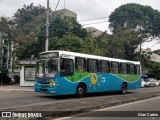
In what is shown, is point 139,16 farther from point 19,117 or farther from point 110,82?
point 19,117

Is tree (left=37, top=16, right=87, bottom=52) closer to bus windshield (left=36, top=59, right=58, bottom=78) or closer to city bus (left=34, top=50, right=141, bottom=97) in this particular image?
city bus (left=34, top=50, right=141, bottom=97)

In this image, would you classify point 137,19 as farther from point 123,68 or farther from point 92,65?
point 92,65

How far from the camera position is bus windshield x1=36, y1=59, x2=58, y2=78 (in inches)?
683

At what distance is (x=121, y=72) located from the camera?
23.2 m

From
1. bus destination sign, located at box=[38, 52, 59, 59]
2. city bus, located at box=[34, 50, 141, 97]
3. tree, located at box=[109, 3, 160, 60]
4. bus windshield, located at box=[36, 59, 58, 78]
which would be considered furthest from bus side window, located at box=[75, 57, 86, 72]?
tree, located at box=[109, 3, 160, 60]

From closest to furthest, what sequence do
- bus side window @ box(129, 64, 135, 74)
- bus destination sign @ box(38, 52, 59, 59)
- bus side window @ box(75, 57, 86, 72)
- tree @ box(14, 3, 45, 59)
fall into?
bus destination sign @ box(38, 52, 59, 59) < bus side window @ box(75, 57, 86, 72) < bus side window @ box(129, 64, 135, 74) < tree @ box(14, 3, 45, 59)

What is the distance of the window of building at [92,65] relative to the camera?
1973cm

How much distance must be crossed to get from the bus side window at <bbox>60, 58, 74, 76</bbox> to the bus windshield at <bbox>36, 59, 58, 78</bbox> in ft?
1.18

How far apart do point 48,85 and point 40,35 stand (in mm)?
20302

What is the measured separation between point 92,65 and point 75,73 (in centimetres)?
210

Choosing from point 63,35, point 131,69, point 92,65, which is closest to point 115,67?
point 131,69

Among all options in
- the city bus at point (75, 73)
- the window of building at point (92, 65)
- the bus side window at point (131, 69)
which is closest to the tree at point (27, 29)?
the bus side window at point (131, 69)

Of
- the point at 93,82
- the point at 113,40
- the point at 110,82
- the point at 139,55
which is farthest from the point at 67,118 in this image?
the point at 139,55

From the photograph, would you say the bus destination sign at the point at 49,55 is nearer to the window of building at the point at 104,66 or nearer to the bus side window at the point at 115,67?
the window of building at the point at 104,66
